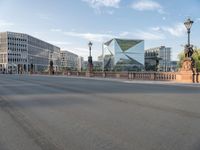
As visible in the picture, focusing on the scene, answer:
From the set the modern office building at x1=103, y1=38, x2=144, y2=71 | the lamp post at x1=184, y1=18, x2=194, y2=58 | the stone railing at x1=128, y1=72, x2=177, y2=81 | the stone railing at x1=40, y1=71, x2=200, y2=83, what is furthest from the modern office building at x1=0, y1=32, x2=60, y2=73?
the lamp post at x1=184, y1=18, x2=194, y2=58

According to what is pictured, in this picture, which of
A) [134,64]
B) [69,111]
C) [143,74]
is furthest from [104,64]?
[69,111]

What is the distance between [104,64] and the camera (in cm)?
19500

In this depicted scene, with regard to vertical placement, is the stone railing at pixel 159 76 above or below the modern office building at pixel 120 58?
below

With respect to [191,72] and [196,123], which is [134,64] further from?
[196,123]

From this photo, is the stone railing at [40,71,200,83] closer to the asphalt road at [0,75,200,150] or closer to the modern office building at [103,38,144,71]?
the asphalt road at [0,75,200,150]

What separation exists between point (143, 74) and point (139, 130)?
38.0m

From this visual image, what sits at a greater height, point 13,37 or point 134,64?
point 13,37

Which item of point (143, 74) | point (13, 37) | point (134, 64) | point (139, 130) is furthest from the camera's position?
point (134, 64)

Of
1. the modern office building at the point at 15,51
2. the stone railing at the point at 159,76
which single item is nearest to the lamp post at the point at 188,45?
the stone railing at the point at 159,76

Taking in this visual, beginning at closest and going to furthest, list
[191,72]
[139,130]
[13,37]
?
[139,130], [191,72], [13,37]

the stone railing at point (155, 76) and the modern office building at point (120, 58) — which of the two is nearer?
the stone railing at point (155, 76)

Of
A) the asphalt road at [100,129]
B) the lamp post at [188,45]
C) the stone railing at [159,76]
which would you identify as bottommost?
the asphalt road at [100,129]

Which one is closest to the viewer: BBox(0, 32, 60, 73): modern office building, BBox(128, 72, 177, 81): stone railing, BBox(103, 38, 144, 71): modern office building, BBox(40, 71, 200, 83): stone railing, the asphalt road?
the asphalt road

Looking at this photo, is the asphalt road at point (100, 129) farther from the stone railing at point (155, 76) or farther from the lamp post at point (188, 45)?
the stone railing at point (155, 76)
